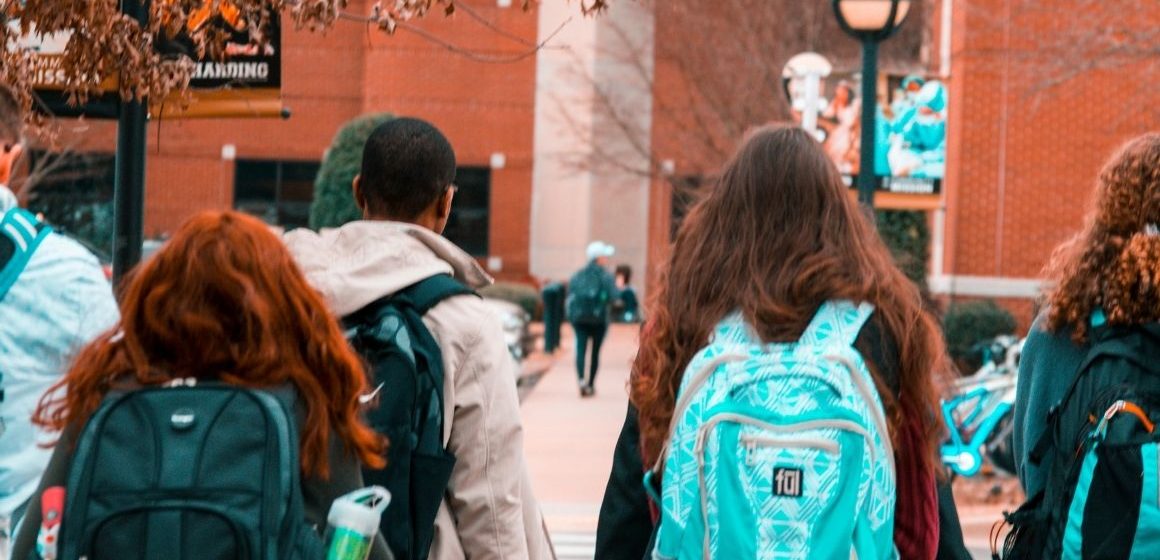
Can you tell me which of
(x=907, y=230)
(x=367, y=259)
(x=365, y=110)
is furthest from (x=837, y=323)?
(x=365, y=110)

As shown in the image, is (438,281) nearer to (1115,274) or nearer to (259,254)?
(259,254)

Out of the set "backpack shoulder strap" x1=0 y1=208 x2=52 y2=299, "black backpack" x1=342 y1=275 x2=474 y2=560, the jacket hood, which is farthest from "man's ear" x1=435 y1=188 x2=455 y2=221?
"backpack shoulder strap" x1=0 y1=208 x2=52 y2=299

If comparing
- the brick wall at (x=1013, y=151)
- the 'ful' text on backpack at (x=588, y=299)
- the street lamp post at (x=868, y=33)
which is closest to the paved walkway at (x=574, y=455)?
the 'ful' text on backpack at (x=588, y=299)

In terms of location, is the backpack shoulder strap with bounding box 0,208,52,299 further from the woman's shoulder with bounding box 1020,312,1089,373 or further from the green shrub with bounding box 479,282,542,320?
the green shrub with bounding box 479,282,542,320

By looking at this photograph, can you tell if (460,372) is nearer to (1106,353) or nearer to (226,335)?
(226,335)

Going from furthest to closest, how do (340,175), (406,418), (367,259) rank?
(340,175) → (367,259) → (406,418)

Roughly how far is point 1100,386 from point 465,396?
1504mm

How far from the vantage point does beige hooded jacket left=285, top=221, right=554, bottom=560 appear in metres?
4.00

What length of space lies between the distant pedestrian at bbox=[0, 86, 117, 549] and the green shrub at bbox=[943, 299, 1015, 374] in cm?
1896

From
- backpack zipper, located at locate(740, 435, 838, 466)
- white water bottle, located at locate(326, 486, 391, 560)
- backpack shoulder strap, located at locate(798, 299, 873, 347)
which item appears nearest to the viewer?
white water bottle, located at locate(326, 486, 391, 560)

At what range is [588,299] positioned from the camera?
71.1ft

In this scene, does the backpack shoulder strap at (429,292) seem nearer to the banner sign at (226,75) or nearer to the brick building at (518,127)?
the banner sign at (226,75)

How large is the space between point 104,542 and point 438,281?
1218 millimetres

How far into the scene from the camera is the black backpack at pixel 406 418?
12.4 feet
